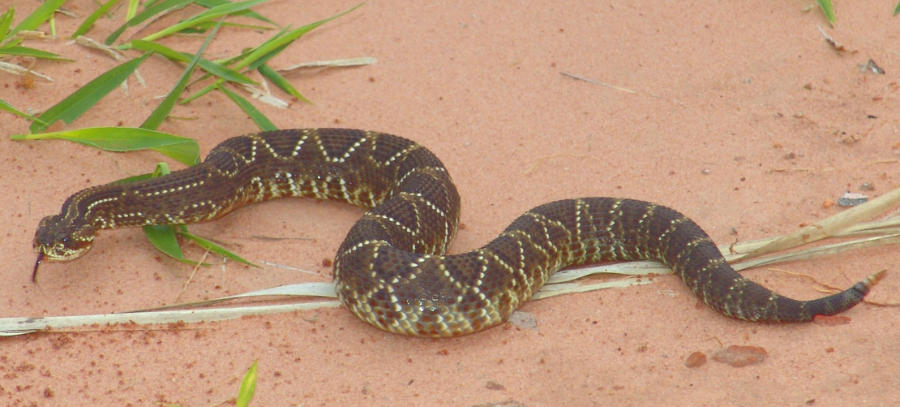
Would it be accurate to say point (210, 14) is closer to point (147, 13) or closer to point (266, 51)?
point (266, 51)

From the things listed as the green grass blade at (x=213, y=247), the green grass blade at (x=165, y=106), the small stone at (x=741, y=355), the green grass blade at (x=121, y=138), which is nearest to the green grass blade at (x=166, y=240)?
the green grass blade at (x=213, y=247)

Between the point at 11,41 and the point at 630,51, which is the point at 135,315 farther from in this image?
the point at 630,51

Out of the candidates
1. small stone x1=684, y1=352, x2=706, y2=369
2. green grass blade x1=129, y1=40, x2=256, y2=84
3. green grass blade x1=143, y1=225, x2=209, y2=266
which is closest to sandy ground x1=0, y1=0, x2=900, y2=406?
small stone x1=684, y1=352, x2=706, y2=369

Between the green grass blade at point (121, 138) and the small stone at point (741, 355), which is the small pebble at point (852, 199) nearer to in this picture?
the small stone at point (741, 355)

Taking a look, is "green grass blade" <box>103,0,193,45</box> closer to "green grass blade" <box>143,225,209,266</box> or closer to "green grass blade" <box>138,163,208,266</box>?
"green grass blade" <box>138,163,208,266</box>

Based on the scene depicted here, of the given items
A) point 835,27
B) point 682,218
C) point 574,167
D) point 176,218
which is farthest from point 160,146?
point 835,27
